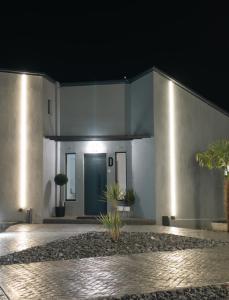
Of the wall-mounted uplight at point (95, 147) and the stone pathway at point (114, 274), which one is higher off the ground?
the wall-mounted uplight at point (95, 147)

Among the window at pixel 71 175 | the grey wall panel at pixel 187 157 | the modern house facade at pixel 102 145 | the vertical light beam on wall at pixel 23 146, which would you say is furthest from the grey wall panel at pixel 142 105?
the vertical light beam on wall at pixel 23 146

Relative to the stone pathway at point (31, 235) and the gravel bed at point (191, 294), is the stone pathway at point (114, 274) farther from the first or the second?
the stone pathway at point (31, 235)

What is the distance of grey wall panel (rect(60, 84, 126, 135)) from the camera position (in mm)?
17578

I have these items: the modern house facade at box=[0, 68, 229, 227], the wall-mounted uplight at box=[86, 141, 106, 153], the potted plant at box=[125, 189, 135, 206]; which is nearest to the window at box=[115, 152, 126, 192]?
the modern house facade at box=[0, 68, 229, 227]

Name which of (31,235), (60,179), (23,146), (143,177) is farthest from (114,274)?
(60,179)

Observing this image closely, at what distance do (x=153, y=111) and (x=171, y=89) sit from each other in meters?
1.47

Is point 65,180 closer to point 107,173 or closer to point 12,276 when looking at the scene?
point 107,173

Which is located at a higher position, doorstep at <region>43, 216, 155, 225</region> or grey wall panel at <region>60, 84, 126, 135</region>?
grey wall panel at <region>60, 84, 126, 135</region>

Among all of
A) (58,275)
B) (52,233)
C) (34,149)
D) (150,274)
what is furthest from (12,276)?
(34,149)

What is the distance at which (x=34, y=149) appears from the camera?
16.1 m

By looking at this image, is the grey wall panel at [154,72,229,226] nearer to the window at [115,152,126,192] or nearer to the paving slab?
the window at [115,152,126,192]

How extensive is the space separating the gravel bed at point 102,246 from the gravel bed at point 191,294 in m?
3.05

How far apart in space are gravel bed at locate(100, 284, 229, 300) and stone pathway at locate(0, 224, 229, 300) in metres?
0.15

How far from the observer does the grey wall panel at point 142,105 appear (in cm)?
1602
